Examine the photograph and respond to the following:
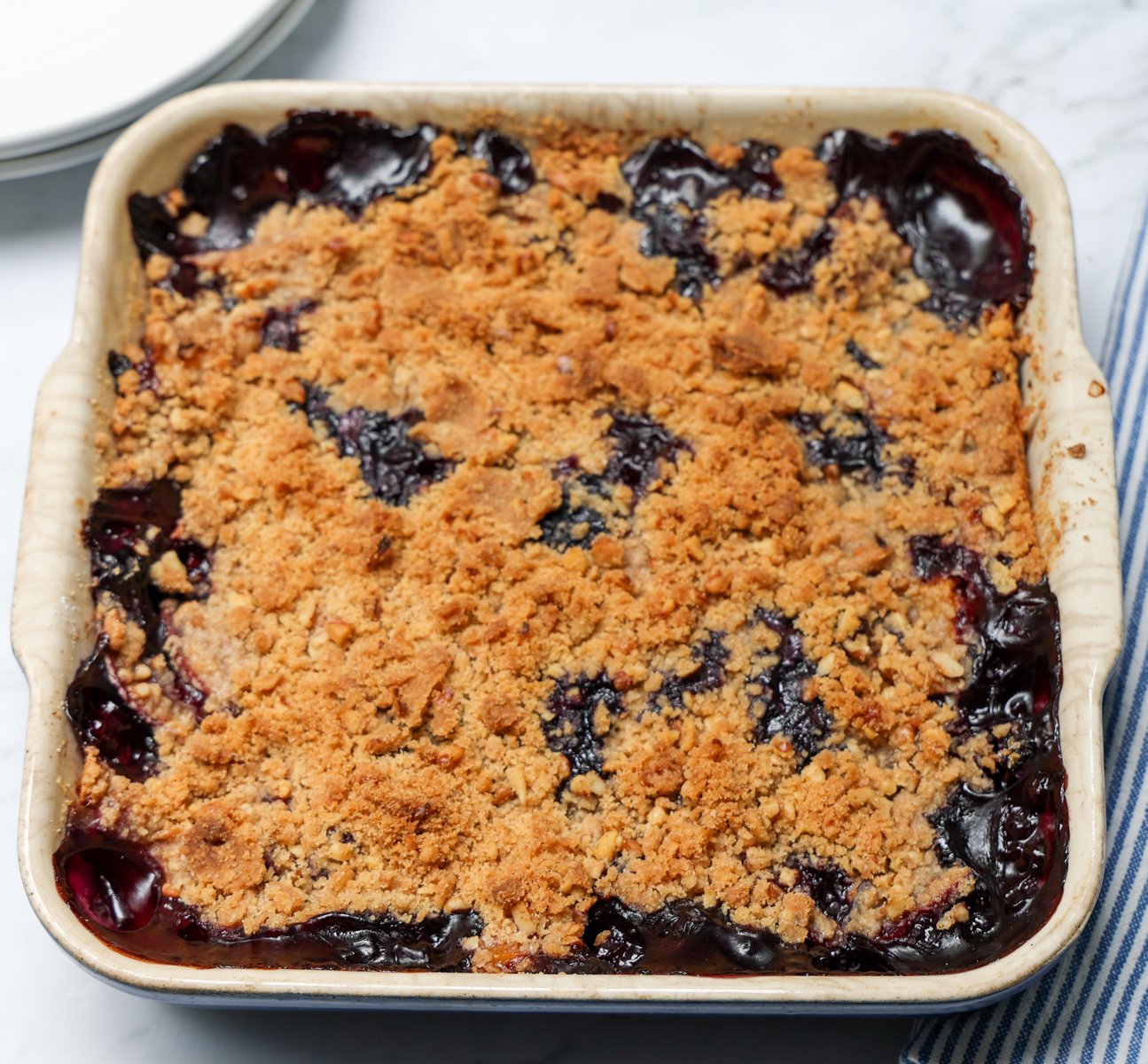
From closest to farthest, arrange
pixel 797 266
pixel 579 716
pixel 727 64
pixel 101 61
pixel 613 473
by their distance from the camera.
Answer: pixel 579 716, pixel 613 473, pixel 797 266, pixel 101 61, pixel 727 64

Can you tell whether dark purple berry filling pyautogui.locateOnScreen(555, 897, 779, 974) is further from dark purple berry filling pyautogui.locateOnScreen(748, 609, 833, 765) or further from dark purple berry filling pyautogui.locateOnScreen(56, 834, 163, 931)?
dark purple berry filling pyautogui.locateOnScreen(56, 834, 163, 931)

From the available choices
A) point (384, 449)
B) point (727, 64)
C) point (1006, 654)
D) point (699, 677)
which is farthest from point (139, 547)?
point (727, 64)

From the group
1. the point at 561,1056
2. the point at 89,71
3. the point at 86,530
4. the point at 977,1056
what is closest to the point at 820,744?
the point at 977,1056

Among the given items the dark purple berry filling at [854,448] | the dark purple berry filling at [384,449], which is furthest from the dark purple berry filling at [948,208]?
the dark purple berry filling at [384,449]

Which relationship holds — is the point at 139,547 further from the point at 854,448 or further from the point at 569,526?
the point at 854,448

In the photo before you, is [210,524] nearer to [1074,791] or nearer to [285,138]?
[285,138]
